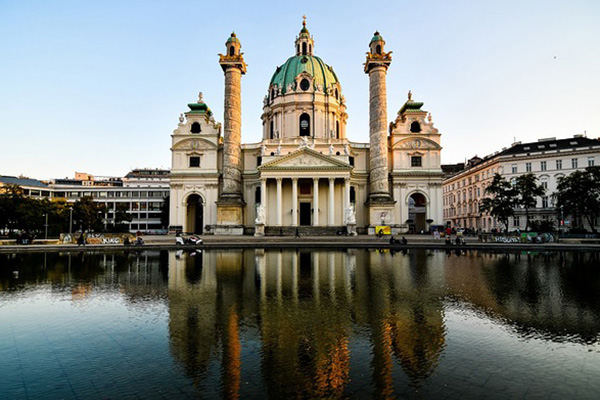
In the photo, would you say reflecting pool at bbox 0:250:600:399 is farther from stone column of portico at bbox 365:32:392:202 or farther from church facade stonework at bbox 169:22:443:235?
stone column of portico at bbox 365:32:392:202

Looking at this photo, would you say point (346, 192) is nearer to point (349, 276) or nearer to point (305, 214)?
point (305, 214)

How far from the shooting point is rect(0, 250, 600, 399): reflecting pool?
557cm

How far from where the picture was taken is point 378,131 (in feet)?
173

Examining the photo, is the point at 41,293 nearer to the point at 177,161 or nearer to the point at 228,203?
the point at 228,203

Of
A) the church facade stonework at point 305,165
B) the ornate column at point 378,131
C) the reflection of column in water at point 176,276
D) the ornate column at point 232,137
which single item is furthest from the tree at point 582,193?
the reflection of column in water at point 176,276

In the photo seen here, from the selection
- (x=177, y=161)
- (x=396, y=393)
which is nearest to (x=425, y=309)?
(x=396, y=393)

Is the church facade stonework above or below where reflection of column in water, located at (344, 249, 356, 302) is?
above

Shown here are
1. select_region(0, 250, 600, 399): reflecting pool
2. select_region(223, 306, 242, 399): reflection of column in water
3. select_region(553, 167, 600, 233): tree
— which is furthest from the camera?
select_region(553, 167, 600, 233): tree

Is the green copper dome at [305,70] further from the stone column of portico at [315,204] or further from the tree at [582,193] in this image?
the tree at [582,193]

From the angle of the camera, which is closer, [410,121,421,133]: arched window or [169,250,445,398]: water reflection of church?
[169,250,445,398]: water reflection of church

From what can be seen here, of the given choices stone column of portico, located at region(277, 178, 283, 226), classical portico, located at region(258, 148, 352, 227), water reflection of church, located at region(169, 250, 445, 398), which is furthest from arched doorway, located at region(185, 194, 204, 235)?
water reflection of church, located at region(169, 250, 445, 398)

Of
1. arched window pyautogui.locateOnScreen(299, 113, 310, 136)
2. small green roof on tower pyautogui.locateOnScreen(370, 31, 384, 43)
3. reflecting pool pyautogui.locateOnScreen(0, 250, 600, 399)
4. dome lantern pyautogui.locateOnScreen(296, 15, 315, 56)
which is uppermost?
dome lantern pyautogui.locateOnScreen(296, 15, 315, 56)

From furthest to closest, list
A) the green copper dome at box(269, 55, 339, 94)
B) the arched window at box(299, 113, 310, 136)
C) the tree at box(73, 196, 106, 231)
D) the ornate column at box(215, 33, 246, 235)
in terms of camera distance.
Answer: the green copper dome at box(269, 55, 339, 94) → the arched window at box(299, 113, 310, 136) → the tree at box(73, 196, 106, 231) → the ornate column at box(215, 33, 246, 235)

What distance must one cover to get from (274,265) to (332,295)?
8.89m
